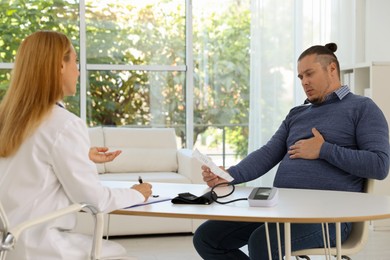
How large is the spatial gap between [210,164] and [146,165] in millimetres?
3130

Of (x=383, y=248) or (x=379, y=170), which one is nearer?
(x=379, y=170)

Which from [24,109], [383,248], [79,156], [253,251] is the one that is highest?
[24,109]

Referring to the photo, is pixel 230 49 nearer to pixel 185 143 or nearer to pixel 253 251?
pixel 185 143

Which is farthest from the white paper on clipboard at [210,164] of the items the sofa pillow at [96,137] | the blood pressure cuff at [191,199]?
the sofa pillow at [96,137]

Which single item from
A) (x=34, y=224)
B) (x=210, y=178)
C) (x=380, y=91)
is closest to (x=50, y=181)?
(x=34, y=224)

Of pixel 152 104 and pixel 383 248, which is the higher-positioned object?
pixel 152 104

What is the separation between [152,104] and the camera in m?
7.02

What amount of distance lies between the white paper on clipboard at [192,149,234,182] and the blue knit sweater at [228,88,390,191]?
299 mm

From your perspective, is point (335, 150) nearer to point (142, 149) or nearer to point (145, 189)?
point (145, 189)

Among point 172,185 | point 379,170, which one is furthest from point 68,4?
point 379,170

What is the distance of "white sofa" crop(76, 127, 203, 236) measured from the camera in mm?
5266

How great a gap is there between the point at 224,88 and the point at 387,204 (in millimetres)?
4729

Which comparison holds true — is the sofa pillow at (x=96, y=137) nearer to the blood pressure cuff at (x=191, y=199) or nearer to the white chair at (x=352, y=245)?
the white chair at (x=352, y=245)

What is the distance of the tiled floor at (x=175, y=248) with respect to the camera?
15.2 ft
